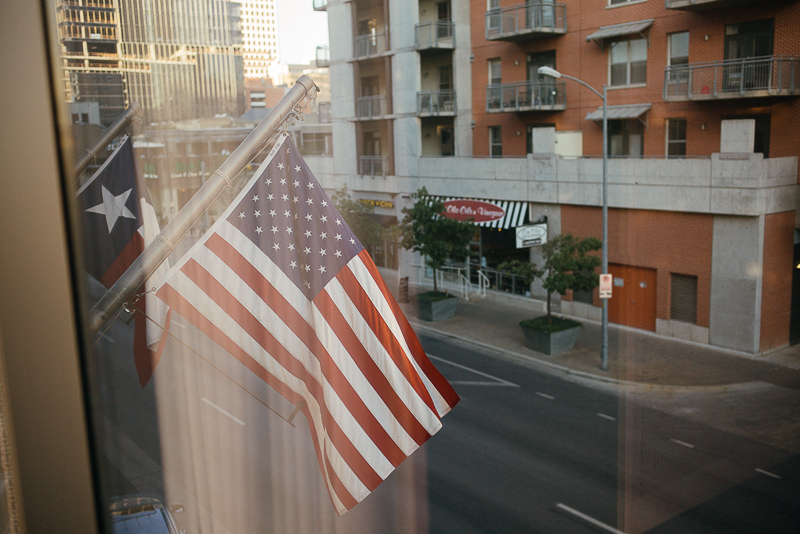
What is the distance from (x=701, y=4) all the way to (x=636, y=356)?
878 cm

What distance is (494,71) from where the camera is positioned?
23922 millimetres

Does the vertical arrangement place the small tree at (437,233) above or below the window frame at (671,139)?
below

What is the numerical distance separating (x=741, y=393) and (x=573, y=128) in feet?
35.0

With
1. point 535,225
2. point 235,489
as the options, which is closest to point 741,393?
point 535,225

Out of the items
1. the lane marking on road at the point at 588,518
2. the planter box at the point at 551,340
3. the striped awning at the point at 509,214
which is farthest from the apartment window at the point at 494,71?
the lane marking on road at the point at 588,518

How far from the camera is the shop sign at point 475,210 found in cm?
2198

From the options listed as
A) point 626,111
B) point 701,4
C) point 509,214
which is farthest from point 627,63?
point 509,214

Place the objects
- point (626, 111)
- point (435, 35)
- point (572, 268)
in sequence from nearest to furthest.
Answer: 1. point (572, 268)
2. point (626, 111)
3. point (435, 35)

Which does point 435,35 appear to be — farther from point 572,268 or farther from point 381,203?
point 572,268

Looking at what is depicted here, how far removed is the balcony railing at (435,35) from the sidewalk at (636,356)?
352 inches

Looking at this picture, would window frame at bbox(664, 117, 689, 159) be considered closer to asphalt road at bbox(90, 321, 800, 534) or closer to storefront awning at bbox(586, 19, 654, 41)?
storefront awning at bbox(586, 19, 654, 41)

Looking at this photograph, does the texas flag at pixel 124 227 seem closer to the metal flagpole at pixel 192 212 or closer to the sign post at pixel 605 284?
the metal flagpole at pixel 192 212

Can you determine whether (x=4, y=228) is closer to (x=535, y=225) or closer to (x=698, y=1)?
(x=698, y=1)

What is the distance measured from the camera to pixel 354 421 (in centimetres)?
400
